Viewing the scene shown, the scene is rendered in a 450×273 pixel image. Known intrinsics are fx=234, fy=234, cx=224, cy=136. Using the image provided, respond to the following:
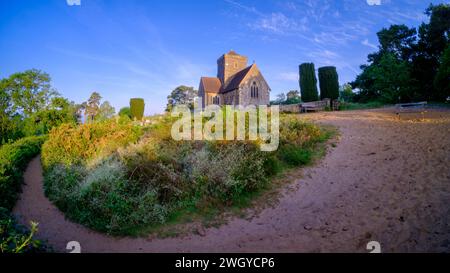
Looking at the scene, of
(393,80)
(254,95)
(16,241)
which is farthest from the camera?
(254,95)

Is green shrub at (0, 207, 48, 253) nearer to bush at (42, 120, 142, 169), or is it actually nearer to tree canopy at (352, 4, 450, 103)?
bush at (42, 120, 142, 169)

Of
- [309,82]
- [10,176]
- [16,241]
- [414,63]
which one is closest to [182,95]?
[309,82]

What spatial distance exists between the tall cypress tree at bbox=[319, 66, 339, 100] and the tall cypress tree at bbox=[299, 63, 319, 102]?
681mm

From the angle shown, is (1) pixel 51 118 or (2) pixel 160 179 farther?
(1) pixel 51 118

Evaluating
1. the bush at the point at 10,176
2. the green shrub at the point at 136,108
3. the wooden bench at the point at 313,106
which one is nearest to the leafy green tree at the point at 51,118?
the bush at the point at 10,176

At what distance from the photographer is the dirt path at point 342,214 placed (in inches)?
173

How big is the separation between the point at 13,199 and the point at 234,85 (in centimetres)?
3008

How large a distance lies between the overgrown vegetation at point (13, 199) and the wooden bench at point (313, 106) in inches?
759

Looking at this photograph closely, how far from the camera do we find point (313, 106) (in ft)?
68.0

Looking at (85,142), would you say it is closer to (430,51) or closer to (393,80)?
(393,80)

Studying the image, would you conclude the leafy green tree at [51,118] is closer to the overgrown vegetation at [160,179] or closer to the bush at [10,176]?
the bush at [10,176]

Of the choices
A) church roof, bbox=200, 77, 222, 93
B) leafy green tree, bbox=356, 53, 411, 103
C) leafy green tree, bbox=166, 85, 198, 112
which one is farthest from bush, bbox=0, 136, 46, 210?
leafy green tree, bbox=166, 85, 198, 112
